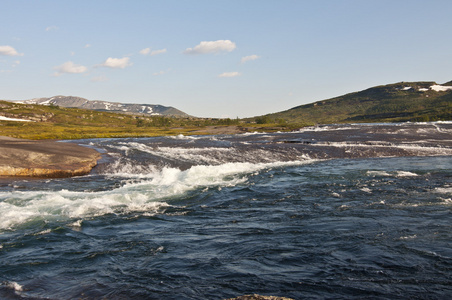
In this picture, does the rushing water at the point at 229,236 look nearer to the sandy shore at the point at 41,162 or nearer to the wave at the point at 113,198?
the wave at the point at 113,198

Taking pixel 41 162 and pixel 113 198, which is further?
pixel 41 162

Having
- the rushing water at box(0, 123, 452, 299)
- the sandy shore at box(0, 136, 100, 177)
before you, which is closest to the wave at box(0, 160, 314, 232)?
the rushing water at box(0, 123, 452, 299)

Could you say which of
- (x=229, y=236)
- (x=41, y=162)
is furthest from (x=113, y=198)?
(x=41, y=162)

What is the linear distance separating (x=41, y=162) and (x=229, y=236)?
76.9 ft

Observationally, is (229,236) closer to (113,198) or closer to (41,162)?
(113,198)

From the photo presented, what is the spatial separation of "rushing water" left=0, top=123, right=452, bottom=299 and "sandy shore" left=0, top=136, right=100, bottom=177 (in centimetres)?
192

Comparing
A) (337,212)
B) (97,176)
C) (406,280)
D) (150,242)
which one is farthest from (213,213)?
(97,176)

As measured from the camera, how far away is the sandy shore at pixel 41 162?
2844 centimetres

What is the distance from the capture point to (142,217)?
16.9 m

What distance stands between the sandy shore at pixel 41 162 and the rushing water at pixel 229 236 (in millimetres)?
1922

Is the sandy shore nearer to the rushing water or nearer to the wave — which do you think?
the rushing water

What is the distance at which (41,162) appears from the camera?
3000 cm

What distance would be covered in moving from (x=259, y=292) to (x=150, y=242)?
228 inches

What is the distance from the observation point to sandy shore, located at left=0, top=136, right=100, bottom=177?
1120 inches
